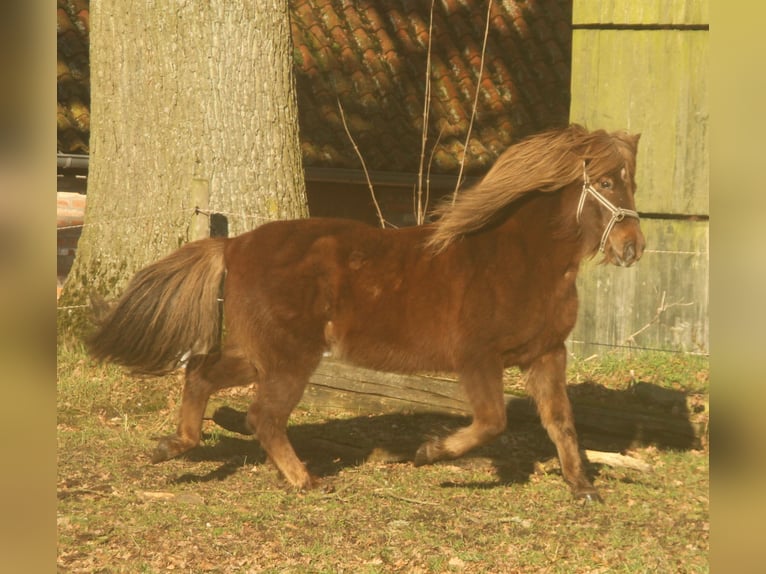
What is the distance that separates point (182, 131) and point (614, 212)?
429cm

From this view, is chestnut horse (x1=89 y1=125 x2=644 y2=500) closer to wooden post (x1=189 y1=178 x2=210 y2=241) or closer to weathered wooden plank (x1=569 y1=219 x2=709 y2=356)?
wooden post (x1=189 y1=178 x2=210 y2=241)

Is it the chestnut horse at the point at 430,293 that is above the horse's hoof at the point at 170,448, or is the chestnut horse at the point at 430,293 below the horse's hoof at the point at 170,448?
above

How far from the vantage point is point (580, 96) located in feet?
31.0

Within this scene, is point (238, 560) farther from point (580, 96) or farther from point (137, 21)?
point (580, 96)

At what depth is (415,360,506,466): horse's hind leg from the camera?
222 inches

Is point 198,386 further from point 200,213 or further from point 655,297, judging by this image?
point 655,297

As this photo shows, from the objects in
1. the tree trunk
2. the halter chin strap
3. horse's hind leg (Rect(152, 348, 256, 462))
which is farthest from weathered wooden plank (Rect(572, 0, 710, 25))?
horse's hind leg (Rect(152, 348, 256, 462))

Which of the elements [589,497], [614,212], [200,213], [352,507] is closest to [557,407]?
[589,497]

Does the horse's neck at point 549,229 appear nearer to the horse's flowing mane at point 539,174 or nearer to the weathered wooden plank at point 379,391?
the horse's flowing mane at point 539,174

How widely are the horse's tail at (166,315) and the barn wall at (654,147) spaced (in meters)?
4.63

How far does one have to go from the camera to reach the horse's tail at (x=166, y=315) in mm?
5918

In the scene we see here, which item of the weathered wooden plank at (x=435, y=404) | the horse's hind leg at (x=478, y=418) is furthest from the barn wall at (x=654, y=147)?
the horse's hind leg at (x=478, y=418)

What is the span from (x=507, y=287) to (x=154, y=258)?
3977 millimetres

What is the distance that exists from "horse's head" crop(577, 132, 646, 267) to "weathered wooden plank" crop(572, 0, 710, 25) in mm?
3799
